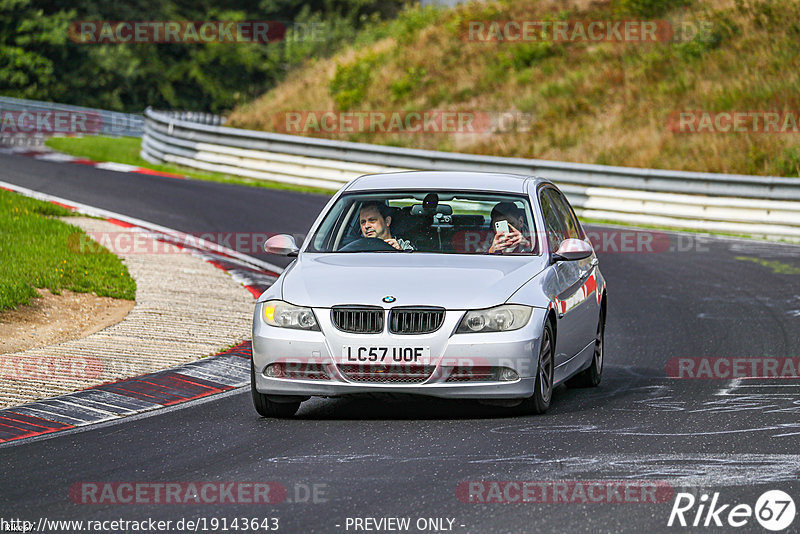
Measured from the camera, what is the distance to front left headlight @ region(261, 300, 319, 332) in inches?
329

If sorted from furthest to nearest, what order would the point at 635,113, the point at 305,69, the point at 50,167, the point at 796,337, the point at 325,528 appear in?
the point at 305,69, the point at 635,113, the point at 50,167, the point at 796,337, the point at 325,528

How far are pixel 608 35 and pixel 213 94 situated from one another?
90.6 ft

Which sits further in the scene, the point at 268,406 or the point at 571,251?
the point at 571,251

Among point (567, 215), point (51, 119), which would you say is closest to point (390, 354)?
point (567, 215)

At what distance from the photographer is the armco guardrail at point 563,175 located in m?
22.1

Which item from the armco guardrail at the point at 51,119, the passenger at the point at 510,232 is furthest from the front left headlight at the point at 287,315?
the armco guardrail at the point at 51,119

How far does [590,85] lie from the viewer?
107ft

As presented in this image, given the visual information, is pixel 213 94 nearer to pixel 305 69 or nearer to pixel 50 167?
pixel 305 69

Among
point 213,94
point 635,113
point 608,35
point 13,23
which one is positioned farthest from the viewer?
point 213,94

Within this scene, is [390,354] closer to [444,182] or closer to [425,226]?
[425,226]

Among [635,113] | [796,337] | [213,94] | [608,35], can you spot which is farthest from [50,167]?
[213,94]

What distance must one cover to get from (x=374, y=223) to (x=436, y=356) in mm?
1768

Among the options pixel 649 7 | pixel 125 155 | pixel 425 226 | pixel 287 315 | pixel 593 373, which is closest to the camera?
pixel 287 315

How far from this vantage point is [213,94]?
5928 cm
